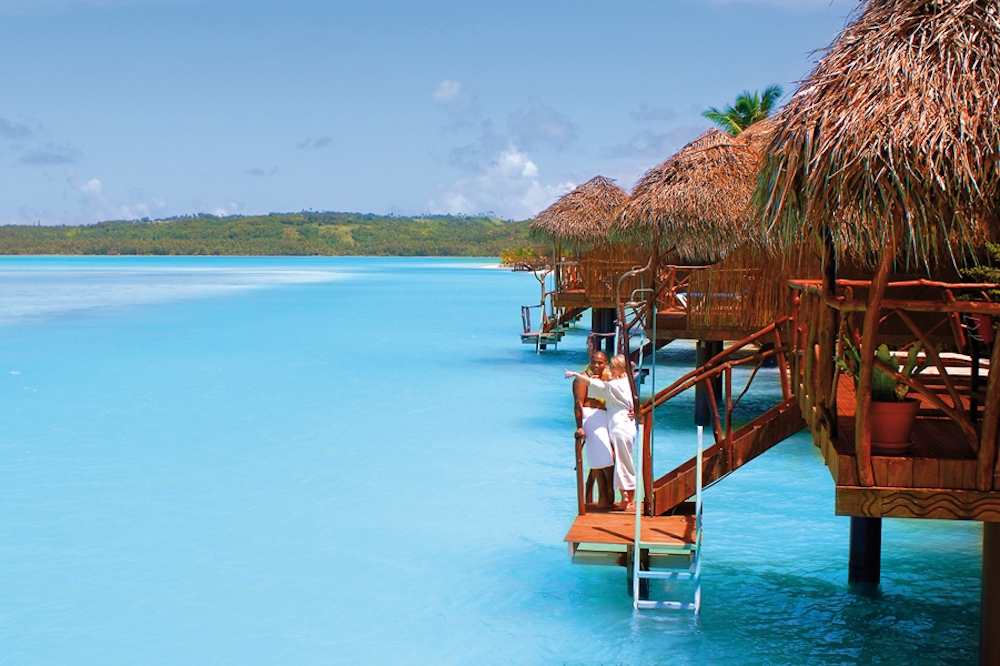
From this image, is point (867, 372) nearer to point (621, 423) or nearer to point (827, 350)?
point (827, 350)

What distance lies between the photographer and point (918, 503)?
492cm

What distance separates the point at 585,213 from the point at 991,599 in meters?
19.5

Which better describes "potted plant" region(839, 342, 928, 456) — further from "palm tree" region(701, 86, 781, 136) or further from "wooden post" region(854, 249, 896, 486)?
"palm tree" region(701, 86, 781, 136)

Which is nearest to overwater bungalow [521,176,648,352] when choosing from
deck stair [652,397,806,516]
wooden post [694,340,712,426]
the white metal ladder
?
wooden post [694,340,712,426]

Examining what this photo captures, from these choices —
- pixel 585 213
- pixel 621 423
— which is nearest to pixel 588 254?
pixel 585 213

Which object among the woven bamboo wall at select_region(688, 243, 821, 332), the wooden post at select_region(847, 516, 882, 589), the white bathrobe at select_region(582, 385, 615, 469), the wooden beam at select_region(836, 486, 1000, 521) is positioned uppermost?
the woven bamboo wall at select_region(688, 243, 821, 332)

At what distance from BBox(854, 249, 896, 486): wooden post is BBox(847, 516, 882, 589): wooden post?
3447mm

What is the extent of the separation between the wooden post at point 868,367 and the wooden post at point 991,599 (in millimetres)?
923

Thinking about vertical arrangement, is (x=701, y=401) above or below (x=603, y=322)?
below

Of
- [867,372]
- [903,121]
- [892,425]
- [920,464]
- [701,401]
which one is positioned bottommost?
[701,401]

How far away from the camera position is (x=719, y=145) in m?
13.8

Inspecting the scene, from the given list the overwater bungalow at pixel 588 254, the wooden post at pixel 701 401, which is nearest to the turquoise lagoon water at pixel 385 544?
the wooden post at pixel 701 401

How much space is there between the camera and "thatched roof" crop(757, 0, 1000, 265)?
4.54m

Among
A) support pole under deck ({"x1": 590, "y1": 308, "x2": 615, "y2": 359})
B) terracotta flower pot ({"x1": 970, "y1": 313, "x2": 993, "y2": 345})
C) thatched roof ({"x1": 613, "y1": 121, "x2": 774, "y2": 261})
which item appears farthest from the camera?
support pole under deck ({"x1": 590, "y1": 308, "x2": 615, "y2": 359})
